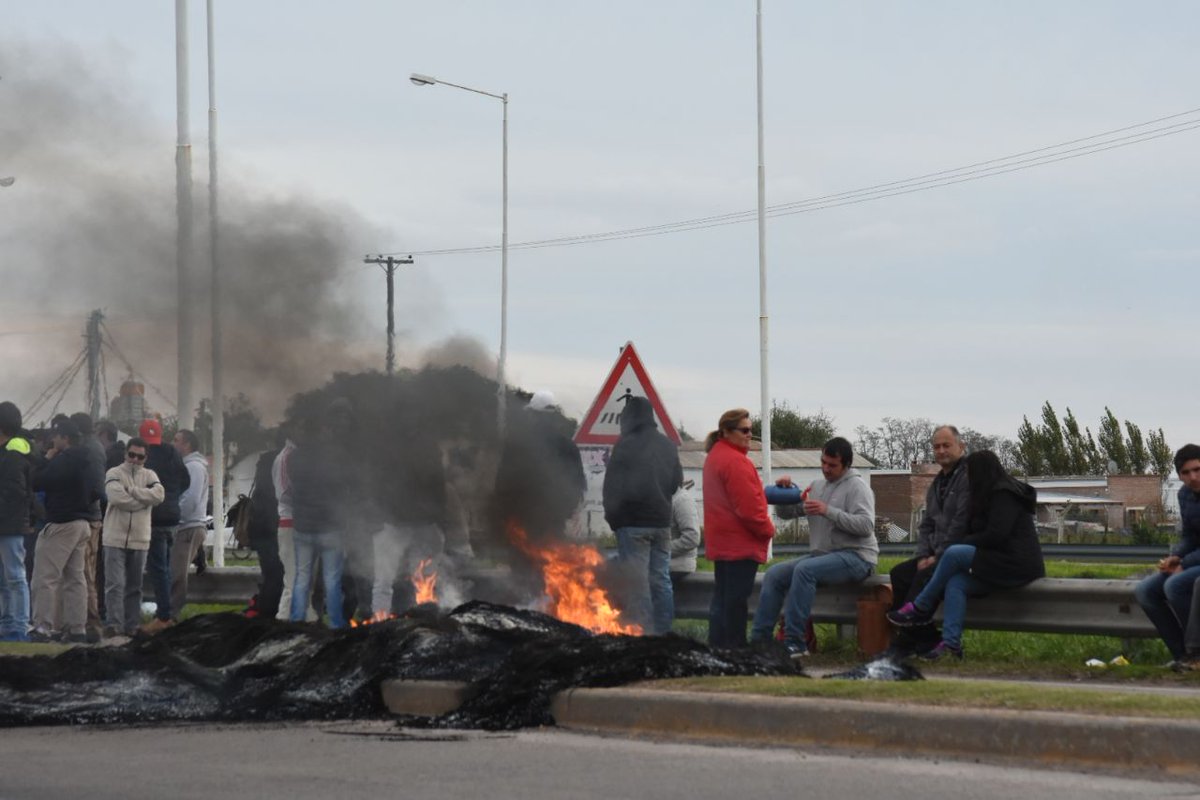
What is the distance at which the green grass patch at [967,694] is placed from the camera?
24.4 feet

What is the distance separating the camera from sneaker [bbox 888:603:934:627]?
1179 cm

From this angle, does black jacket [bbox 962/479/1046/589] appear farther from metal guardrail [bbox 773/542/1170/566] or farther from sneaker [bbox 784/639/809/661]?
metal guardrail [bbox 773/542/1170/566]

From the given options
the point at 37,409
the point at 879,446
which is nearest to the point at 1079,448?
the point at 879,446

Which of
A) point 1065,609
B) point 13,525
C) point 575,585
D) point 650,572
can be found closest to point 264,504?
point 13,525

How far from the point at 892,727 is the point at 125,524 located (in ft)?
31.1

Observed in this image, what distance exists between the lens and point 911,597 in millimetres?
11930

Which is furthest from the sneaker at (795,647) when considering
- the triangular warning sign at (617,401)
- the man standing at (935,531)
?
the triangular warning sign at (617,401)

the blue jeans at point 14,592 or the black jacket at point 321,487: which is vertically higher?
the black jacket at point 321,487

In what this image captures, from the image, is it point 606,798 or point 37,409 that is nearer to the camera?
point 606,798

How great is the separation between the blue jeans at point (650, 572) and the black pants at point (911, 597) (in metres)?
1.66

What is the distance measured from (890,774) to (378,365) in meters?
8.31

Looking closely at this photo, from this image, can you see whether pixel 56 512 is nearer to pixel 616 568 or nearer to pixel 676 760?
pixel 616 568

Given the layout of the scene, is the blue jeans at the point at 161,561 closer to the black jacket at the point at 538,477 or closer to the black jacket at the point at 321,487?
the black jacket at the point at 321,487

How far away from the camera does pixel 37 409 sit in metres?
17.2
